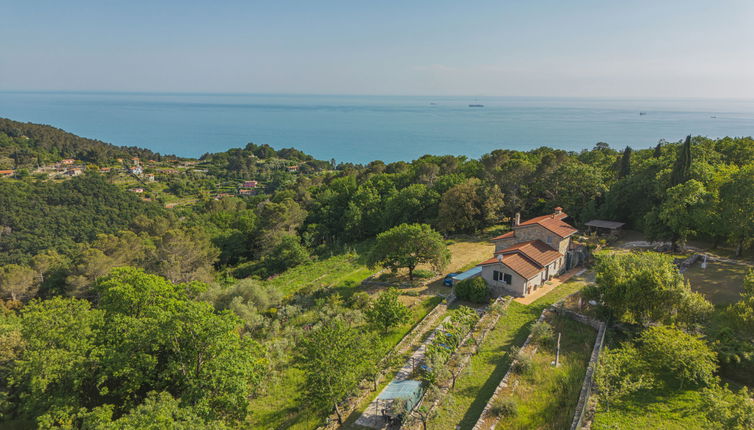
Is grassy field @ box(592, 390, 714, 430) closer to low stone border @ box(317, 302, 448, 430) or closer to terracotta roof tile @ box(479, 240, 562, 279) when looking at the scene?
low stone border @ box(317, 302, 448, 430)

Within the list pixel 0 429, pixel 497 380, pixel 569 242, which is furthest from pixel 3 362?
pixel 569 242

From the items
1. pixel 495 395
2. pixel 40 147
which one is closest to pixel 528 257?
pixel 495 395

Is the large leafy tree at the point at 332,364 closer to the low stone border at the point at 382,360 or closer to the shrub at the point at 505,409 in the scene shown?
the low stone border at the point at 382,360

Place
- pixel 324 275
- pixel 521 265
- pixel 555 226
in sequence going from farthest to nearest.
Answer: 1. pixel 324 275
2. pixel 555 226
3. pixel 521 265

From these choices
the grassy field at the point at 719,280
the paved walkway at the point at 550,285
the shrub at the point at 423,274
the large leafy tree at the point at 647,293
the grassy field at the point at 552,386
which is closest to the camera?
the grassy field at the point at 552,386

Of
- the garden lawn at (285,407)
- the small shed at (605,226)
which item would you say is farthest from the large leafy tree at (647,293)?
the small shed at (605,226)

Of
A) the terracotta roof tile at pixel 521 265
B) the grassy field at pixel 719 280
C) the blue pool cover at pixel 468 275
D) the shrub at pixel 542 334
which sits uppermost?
the terracotta roof tile at pixel 521 265

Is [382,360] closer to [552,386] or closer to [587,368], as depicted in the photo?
[552,386]
